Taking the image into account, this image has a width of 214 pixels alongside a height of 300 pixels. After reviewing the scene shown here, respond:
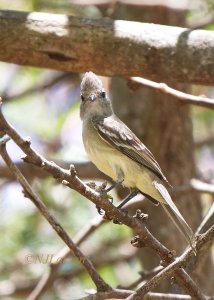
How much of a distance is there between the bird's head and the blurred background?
19.8 inches

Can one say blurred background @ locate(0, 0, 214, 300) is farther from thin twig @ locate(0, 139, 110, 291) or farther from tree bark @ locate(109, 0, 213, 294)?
thin twig @ locate(0, 139, 110, 291)

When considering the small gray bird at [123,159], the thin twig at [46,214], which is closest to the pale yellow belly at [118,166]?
the small gray bird at [123,159]

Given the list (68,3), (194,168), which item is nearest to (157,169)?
(194,168)

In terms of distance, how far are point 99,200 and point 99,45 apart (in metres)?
1.53

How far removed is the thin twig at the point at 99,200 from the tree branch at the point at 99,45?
1340 mm

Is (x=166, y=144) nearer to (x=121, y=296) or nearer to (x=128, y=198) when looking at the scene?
(x=128, y=198)

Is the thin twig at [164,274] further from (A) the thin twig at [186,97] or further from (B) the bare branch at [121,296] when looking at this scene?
(A) the thin twig at [186,97]

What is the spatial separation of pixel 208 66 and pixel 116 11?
1.75 metres

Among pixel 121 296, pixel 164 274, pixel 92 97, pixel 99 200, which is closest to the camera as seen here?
pixel 99 200

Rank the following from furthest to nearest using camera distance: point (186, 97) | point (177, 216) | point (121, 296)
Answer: point (186, 97)
point (177, 216)
point (121, 296)

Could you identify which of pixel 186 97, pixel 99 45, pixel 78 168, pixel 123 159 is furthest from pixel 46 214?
pixel 78 168

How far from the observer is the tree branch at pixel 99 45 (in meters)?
3.51

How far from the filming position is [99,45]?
3.56 metres

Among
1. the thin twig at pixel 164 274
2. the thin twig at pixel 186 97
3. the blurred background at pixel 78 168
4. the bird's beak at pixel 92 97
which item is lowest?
the blurred background at pixel 78 168
